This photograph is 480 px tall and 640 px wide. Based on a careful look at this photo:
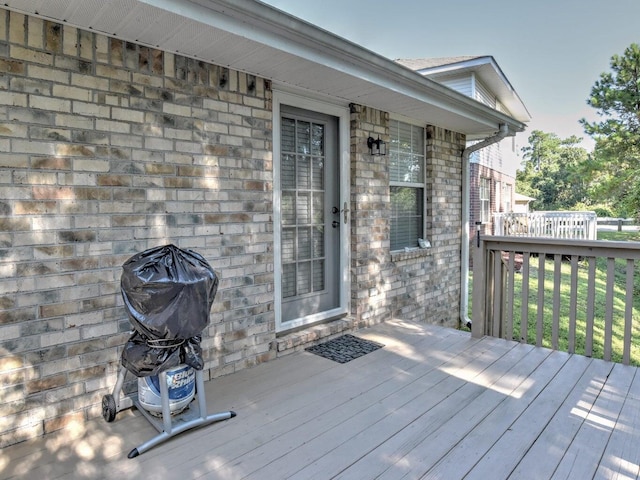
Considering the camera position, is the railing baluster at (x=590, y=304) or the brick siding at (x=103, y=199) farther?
the railing baluster at (x=590, y=304)

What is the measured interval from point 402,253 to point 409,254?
14cm

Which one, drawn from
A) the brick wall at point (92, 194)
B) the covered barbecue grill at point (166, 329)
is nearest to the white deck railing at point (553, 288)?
the brick wall at point (92, 194)

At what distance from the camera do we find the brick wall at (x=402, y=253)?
418cm

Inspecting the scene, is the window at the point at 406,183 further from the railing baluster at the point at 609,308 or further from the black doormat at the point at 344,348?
the railing baluster at the point at 609,308

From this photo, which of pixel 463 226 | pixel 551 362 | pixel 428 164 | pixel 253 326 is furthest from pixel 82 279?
pixel 463 226

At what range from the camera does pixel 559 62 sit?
61.0 feet

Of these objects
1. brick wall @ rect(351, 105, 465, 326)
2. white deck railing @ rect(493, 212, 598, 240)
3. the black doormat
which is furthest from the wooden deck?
white deck railing @ rect(493, 212, 598, 240)

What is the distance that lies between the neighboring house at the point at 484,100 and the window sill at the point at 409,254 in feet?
13.5

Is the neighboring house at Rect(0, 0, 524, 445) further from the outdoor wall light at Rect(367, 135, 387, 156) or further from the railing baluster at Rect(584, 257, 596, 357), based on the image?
the railing baluster at Rect(584, 257, 596, 357)

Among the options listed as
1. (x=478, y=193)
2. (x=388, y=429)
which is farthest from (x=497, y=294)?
(x=478, y=193)

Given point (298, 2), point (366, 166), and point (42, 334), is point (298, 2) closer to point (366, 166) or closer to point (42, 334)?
point (366, 166)

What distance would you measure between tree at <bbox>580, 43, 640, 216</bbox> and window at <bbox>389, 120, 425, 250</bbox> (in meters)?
9.51

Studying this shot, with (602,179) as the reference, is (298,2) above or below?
above

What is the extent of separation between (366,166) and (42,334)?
3.06 m
